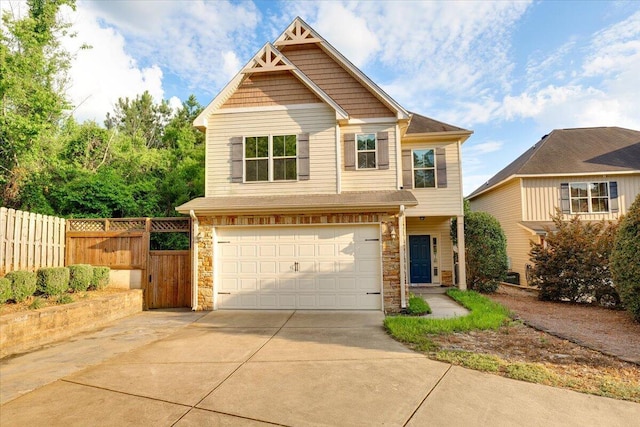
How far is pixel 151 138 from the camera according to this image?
30688 millimetres

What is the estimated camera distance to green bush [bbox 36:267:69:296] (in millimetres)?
7498

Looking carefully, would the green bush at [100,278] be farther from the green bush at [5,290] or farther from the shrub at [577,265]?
the shrub at [577,265]

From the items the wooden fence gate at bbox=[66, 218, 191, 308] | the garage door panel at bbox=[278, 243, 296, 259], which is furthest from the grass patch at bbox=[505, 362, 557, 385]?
the wooden fence gate at bbox=[66, 218, 191, 308]

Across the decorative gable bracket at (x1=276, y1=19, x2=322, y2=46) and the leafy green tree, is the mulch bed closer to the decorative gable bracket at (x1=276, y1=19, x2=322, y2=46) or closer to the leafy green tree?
the decorative gable bracket at (x1=276, y1=19, x2=322, y2=46)

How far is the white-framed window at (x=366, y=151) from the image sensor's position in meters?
10.0

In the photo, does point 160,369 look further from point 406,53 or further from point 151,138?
point 151,138

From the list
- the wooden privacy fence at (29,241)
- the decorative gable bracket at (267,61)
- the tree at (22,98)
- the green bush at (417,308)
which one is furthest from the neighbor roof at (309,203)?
the tree at (22,98)

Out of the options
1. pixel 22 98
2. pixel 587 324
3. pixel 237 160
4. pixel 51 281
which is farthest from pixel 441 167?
pixel 22 98

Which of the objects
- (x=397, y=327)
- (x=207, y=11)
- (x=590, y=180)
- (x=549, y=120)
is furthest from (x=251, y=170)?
(x=549, y=120)

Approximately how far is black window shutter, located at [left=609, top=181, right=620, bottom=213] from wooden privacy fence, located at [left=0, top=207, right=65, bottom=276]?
21883 millimetres

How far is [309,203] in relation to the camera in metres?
8.80

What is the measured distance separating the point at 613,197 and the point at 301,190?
605 inches

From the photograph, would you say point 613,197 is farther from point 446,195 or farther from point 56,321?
point 56,321

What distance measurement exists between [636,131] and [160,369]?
24.6 metres
